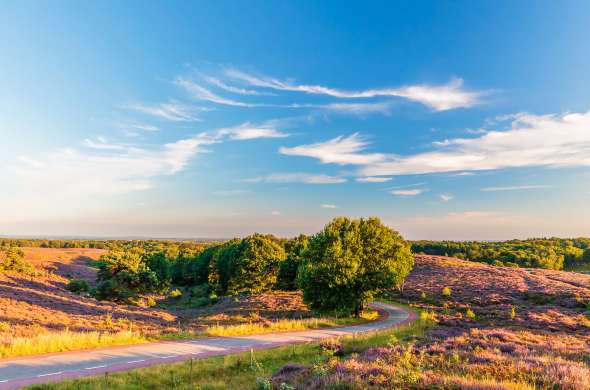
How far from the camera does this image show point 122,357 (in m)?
18.2

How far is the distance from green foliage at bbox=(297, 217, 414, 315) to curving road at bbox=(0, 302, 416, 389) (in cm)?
990

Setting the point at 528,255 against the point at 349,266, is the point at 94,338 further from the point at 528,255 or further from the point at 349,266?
the point at 528,255

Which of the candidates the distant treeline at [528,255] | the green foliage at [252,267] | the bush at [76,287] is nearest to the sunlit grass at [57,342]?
the bush at [76,287]

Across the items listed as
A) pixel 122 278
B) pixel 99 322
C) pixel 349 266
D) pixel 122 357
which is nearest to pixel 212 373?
pixel 122 357

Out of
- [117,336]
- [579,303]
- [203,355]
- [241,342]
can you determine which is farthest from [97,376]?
[579,303]

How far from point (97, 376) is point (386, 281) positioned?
28895 millimetres

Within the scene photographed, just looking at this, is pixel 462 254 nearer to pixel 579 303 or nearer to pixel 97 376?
pixel 579 303

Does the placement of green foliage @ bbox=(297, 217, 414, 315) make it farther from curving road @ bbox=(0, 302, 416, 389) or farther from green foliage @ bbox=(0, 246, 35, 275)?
green foliage @ bbox=(0, 246, 35, 275)

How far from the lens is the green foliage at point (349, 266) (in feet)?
121

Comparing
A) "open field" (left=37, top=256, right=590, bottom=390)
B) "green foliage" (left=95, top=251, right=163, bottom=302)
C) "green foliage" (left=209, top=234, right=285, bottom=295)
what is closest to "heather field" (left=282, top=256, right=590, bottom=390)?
"open field" (left=37, top=256, right=590, bottom=390)

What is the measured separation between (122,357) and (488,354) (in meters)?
17.2

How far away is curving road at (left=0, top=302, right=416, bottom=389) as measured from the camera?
14.4 m

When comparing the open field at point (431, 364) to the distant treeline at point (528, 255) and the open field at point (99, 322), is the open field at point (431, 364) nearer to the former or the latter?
the open field at point (99, 322)

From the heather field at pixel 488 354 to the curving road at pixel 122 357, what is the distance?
8242 millimetres
